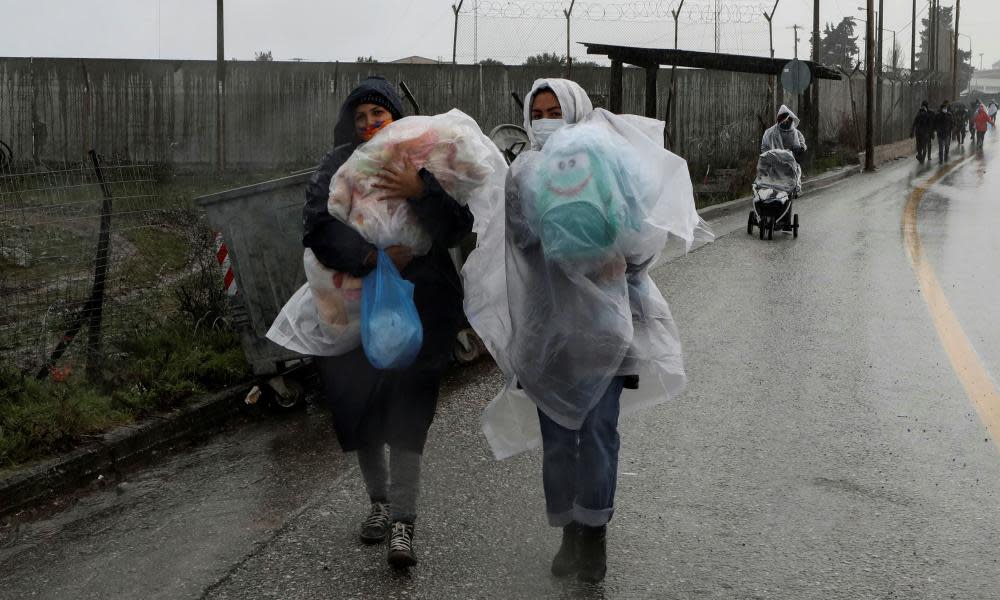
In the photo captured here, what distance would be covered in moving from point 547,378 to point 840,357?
14.3 ft

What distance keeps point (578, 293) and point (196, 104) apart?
63.9 feet

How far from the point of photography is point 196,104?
2216 centimetres

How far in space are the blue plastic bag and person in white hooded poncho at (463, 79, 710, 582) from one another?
0.26 meters

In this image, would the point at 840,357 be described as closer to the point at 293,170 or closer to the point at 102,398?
the point at 102,398

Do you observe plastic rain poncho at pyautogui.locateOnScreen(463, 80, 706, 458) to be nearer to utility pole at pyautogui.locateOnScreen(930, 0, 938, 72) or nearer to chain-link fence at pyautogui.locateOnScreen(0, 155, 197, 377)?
chain-link fence at pyautogui.locateOnScreen(0, 155, 197, 377)

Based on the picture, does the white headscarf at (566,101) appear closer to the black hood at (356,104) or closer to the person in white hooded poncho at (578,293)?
the person in white hooded poncho at (578,293)

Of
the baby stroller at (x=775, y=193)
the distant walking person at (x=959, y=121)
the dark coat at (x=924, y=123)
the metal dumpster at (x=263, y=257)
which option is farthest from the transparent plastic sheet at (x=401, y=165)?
the distant walking person at (x=959, y=121)

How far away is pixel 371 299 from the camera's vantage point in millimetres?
4211

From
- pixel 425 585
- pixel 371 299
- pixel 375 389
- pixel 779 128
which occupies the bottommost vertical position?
pixel 425 585

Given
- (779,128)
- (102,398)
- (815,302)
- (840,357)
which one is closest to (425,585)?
(102,398)

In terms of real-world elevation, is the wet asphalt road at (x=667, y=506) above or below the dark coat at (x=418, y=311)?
below

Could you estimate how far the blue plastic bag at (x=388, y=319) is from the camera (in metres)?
4.12

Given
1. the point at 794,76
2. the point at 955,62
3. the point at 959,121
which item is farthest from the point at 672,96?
the point at 955,62

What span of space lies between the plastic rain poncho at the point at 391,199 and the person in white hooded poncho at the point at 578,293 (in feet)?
0.52
